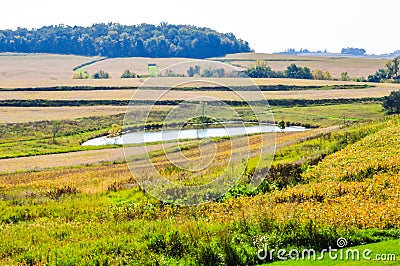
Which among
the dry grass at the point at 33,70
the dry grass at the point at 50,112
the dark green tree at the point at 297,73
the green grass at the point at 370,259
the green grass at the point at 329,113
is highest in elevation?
the dry grass at the point at 33,70

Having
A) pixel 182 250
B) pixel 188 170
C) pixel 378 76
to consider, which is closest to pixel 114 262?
pixel 182 250

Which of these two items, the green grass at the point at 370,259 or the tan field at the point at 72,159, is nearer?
the green grass at the point at 370,259

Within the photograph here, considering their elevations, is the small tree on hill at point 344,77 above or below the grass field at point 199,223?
above

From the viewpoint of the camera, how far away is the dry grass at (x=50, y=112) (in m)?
90.2

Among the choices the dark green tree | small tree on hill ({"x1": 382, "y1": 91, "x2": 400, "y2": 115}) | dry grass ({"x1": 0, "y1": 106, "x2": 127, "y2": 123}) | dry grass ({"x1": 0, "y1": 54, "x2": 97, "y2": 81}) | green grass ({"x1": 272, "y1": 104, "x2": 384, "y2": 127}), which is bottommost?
green grass ({"x1": 272, "y1": 104, "x2": 384, "y2": 127})

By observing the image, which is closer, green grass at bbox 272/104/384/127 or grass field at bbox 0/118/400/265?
grass field at bbox 0/118/400/265

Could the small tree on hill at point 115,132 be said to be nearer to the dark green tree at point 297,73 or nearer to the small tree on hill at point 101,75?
the small tree on hill at point 101,75

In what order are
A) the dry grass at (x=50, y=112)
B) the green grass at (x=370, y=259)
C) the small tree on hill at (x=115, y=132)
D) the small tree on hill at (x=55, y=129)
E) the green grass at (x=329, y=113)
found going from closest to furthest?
1. the green grass at (x=370, y=259)
2. the small tree on hill at (x=115, y=132)
3. the small tree on hill at (x=55, y=129)
4. the green grass at (x=329, y=113)
5. the dry grass at (x=50, y=112)

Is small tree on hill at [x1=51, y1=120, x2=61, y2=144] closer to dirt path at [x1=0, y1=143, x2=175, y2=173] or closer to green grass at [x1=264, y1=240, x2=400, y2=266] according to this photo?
dirt path at [x1=0, y1=143, x2=175, y2=173]

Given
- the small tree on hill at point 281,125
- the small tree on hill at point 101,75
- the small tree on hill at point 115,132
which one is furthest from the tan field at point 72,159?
the small tree on hill at point 101,75

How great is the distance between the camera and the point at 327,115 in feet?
296

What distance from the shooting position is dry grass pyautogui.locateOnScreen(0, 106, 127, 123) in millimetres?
90250

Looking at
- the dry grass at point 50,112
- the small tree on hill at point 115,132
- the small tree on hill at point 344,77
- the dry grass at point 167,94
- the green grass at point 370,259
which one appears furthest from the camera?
the small tree on hill at point 344,77

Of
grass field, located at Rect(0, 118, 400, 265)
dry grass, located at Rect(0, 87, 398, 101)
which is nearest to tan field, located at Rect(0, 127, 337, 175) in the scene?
grass field, located at Rect(0, 118, 400, 265)
